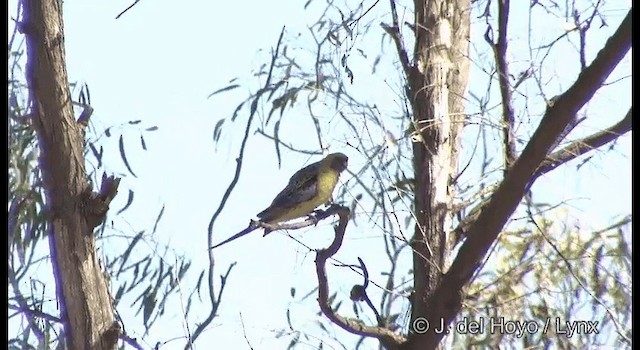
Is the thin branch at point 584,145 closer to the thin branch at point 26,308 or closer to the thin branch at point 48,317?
the thin branch at point 48,317

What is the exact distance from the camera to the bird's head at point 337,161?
3.52 metres

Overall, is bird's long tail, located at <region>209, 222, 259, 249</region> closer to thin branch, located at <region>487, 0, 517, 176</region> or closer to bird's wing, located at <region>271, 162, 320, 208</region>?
bird's wing, located at <region>271, 162, 320, 208</region>

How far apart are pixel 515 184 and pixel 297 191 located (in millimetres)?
1094

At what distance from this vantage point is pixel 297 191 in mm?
3596

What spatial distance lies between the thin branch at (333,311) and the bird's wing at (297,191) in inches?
15.7

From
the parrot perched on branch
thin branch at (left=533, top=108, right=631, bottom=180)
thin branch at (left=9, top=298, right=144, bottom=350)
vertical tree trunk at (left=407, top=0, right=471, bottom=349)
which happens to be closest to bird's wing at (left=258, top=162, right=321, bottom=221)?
the parrot perched on branch

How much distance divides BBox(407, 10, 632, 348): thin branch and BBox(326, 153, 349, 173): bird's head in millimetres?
613

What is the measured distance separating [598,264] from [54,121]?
156 centimetres

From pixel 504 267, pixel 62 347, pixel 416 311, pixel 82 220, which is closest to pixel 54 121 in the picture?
pixel 82 220

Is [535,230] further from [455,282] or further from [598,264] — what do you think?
[455,282]

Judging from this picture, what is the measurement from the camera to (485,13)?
315 centimetres

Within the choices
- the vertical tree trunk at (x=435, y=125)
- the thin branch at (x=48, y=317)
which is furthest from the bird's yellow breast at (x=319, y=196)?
the thin branch at (x=48, y=317)

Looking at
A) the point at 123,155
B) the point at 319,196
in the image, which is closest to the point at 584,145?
the point at 319,196

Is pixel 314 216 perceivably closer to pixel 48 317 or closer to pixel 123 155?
pixel 123 155
